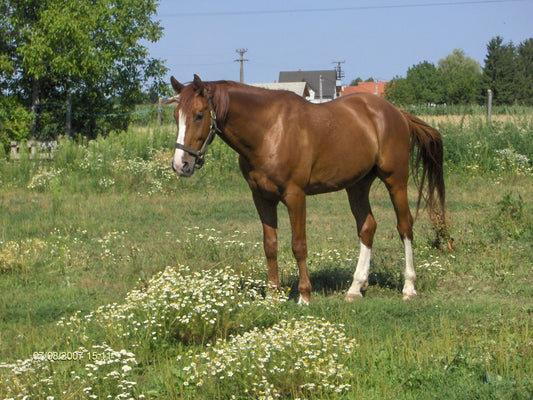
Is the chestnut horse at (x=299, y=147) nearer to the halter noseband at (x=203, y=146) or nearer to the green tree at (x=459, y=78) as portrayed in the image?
the halter noseband at (x=203, y=146)

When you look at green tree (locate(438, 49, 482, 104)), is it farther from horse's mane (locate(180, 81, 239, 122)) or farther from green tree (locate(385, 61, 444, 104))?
horse's mane (locate(180, 81, 239, 122))

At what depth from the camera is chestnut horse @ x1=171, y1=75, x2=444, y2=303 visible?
5.62m

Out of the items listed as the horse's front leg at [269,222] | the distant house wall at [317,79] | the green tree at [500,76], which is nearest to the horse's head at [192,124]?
the horse's front leg at [269,222]

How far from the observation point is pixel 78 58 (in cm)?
2338

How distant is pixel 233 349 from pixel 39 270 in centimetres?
448

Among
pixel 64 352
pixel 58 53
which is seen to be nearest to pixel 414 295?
pixel 64 352

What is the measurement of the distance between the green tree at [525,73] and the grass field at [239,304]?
44.3m

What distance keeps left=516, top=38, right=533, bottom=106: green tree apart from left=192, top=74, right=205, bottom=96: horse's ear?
49.0m

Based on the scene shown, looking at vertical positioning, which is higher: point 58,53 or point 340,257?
point 58,53

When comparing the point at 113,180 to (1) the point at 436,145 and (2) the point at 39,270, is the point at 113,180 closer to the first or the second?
(2) the point at 39,270

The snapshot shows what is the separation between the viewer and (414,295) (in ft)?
21.7

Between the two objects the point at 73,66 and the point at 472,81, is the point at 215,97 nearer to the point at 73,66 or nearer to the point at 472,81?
the point at 73,66

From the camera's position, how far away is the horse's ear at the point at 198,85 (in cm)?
545
